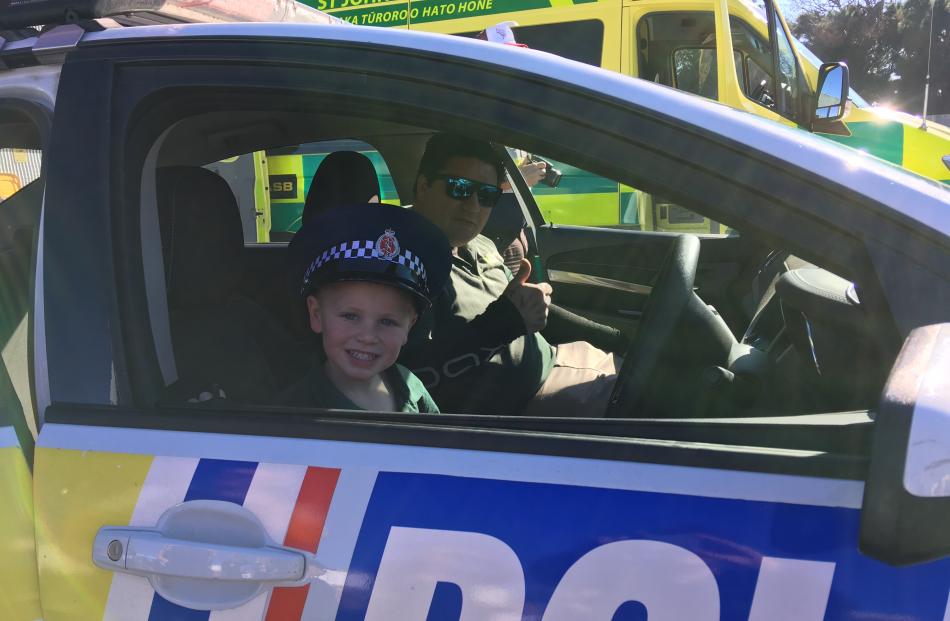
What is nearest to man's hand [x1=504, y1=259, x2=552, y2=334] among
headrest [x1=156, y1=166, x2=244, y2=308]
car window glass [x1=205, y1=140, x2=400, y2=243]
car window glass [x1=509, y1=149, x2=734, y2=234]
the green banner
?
headrest [x1=156, y1=166, x2=244, y2=308]

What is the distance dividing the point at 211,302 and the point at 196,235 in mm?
143

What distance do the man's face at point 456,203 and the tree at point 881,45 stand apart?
22820 millimetres

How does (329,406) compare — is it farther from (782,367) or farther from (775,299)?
(775,299)

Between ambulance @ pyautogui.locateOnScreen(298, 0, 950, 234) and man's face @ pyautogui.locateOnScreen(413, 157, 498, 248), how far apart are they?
2875 mm

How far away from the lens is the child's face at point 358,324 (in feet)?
4.48

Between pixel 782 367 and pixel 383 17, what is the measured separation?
478cm

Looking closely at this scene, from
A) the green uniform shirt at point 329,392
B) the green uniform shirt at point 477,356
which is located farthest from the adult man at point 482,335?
the green uniform shirt at point 329,392

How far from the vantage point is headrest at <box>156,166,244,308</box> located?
4.52 ft

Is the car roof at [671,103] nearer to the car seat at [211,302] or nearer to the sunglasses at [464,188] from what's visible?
the car seat at [211,302]

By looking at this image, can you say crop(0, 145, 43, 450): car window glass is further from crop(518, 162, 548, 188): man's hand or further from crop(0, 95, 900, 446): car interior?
crop(518, 162, 548, 188): man's hand

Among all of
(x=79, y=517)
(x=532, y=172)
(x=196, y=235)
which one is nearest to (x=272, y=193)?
(x=532, y=172)

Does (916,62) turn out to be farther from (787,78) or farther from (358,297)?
(358,297)

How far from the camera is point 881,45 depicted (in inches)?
883

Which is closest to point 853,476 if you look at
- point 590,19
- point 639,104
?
point 639,104
